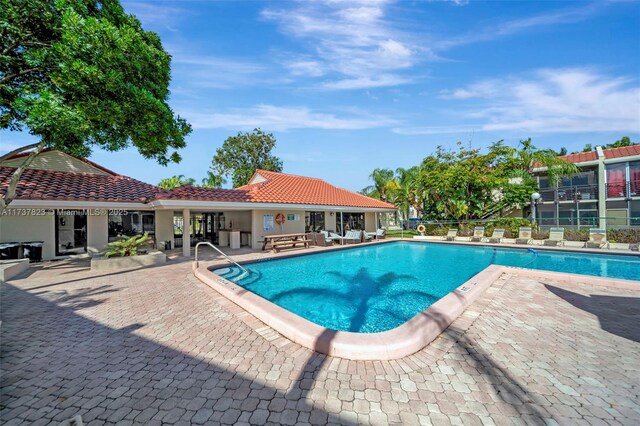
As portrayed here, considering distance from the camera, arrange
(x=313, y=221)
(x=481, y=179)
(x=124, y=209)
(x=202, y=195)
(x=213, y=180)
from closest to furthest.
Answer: (x=124, y=209) → (x=202, y=195) → (x=313, y=221) → (x=481, y=179) → (x=213, y=180)

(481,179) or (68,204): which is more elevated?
(481,179)

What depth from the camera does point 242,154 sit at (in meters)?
38.9

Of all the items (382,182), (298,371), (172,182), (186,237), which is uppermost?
(172,182)

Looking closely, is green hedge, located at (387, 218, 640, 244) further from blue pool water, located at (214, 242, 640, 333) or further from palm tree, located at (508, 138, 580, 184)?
palm tree, located at (508, 138, 580, 184)

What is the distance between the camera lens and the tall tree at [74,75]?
737cm

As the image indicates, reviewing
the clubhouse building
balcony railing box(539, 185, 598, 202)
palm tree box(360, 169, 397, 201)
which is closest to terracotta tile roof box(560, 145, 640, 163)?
balcony railing box(539, 185, 598, 202)

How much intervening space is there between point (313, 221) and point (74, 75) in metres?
15.3

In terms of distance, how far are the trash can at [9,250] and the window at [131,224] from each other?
4338 mm

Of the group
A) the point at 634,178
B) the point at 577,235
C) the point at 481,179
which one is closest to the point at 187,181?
the point at 481,179

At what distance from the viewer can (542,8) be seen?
973 cm

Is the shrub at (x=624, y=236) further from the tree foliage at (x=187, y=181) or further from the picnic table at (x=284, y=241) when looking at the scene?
the tree foliage at (x=187, y=181)

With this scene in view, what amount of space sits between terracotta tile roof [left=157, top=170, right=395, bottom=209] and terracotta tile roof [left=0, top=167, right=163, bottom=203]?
8.39 feet

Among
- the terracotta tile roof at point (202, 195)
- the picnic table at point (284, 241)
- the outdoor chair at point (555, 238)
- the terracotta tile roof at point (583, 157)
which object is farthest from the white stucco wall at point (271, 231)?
the terracotta tile roof at point (583, 157)

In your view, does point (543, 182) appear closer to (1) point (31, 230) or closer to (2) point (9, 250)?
(1) point (31, 230)
